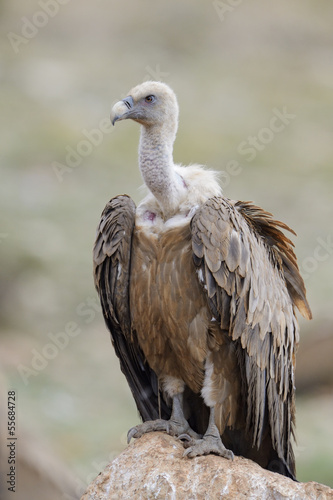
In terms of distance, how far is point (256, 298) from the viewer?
5641 mm

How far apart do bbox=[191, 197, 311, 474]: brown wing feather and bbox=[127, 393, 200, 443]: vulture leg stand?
447mm

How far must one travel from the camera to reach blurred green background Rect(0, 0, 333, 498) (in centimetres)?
1233


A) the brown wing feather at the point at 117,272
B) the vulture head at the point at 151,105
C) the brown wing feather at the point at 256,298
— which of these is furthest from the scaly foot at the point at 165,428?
the vulture head at the point at 151,105

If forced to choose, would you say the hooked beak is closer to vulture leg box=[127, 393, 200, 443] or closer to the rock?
vulture leg box=[127, 393, 200, 443]

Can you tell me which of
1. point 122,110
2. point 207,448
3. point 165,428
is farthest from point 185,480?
point 122,110

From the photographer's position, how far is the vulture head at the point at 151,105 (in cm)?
571

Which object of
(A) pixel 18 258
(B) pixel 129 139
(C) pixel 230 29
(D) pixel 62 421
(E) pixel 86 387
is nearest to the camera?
(D) pixel 62 421

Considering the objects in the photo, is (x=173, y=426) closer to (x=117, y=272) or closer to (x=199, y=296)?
(x=199, y=296)

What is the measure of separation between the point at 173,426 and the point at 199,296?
950 mm

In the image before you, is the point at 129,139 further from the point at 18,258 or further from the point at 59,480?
the point at 59,480

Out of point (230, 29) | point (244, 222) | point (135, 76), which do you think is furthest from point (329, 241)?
point (230, 29)

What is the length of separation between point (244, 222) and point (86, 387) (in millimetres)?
8202

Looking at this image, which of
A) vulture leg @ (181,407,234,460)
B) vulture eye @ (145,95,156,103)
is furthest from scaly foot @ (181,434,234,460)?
vulture eye @ (145,95,156,103)

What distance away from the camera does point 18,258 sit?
50.5 ft
